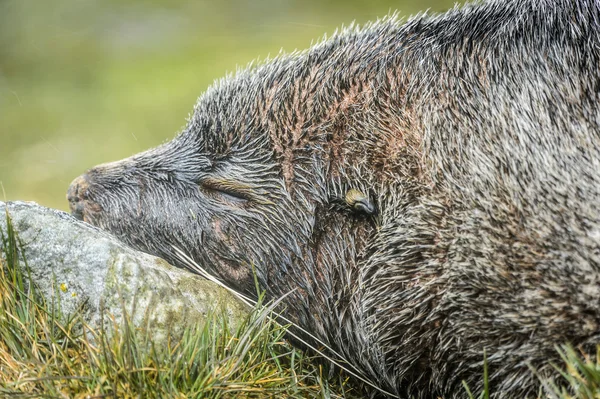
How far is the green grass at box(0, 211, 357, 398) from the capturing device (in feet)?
6.61

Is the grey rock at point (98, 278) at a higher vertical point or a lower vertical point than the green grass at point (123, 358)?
higher

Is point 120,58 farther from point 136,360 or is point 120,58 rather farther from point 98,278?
point 136,360

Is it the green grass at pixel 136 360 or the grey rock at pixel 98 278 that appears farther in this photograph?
the grey rock at pixel 98 278

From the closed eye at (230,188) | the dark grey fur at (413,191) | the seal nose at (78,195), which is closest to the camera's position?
the dark grey fur at (413,191)

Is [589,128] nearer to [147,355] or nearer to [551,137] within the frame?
[551,137]

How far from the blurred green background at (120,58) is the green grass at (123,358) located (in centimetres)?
282

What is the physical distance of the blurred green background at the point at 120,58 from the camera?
528cm

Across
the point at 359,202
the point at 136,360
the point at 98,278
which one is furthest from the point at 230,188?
the point at 136,360

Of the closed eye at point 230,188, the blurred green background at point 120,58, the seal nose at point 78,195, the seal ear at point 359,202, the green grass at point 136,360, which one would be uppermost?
the blurred green background at point 120,58

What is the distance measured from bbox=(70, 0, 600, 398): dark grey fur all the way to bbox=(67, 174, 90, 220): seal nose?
14 mm

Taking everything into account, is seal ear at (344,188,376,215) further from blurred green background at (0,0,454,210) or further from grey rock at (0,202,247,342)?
blurred green background at (0,0,454,210)

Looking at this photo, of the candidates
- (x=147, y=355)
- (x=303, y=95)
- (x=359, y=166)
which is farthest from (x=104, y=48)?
(x=147, y=355)

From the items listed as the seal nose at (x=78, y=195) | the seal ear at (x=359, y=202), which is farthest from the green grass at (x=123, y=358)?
the seal nose at (x=78, y=195)

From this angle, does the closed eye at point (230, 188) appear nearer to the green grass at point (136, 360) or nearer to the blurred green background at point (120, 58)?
the green grass at point (136, 360)
